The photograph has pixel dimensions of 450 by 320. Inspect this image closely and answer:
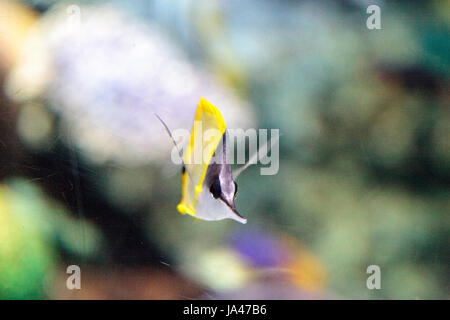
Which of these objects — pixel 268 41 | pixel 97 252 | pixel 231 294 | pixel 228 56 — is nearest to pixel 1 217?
pixel 97 252

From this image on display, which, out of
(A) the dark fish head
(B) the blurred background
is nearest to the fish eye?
(A) the dark fish head

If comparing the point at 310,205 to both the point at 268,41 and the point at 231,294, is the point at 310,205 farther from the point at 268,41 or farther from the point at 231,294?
the point at 268,41

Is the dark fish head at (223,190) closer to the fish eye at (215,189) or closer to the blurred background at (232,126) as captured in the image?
the fish eye at (215,189)

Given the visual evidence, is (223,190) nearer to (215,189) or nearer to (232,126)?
(215,189)

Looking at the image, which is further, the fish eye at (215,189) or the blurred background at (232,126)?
the blurred background at (232,126)

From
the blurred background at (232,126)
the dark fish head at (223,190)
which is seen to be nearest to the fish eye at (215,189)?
the dark fish head at (223,190)

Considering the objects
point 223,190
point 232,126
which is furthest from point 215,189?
point 232,126
